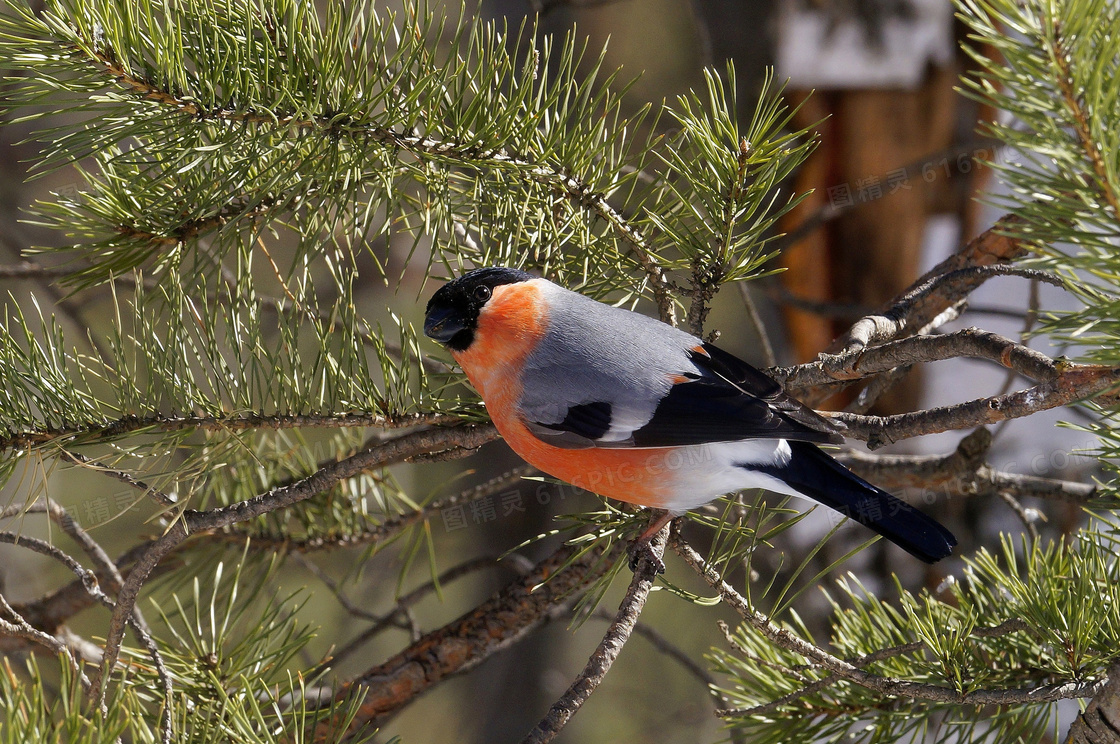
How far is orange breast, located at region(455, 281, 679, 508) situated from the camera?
1054 millimetres

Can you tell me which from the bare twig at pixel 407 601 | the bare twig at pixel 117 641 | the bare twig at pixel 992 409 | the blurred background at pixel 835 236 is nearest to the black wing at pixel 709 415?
the bare twig at pixel 992 409

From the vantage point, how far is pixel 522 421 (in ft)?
3.54

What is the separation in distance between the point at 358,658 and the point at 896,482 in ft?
8.02

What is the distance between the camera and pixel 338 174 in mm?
852

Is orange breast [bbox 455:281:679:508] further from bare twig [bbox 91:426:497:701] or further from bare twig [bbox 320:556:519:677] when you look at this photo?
bare twig [bbox 320:556:519:677]

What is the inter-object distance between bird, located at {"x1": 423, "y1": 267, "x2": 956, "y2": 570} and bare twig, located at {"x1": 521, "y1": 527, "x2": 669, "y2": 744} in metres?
0.06

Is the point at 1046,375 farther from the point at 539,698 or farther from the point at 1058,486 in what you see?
the point at 539,698

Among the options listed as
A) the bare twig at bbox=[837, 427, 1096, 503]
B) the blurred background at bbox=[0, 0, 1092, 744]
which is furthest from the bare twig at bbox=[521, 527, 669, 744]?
the blurred background at bbox=[0, 0, 1092, 744]

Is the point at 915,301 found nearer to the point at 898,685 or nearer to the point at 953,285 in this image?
the point at 953,285

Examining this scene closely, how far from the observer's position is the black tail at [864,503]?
1.04 m

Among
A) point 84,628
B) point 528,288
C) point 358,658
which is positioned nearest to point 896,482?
point 528,288

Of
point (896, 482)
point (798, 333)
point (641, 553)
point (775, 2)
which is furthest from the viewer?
point (798, 333)

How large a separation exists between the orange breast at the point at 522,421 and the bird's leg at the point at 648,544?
0.03 metres

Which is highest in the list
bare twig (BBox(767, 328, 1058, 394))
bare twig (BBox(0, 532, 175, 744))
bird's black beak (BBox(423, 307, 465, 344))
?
bare twig (BBox(767, 328, 1058, 394))
